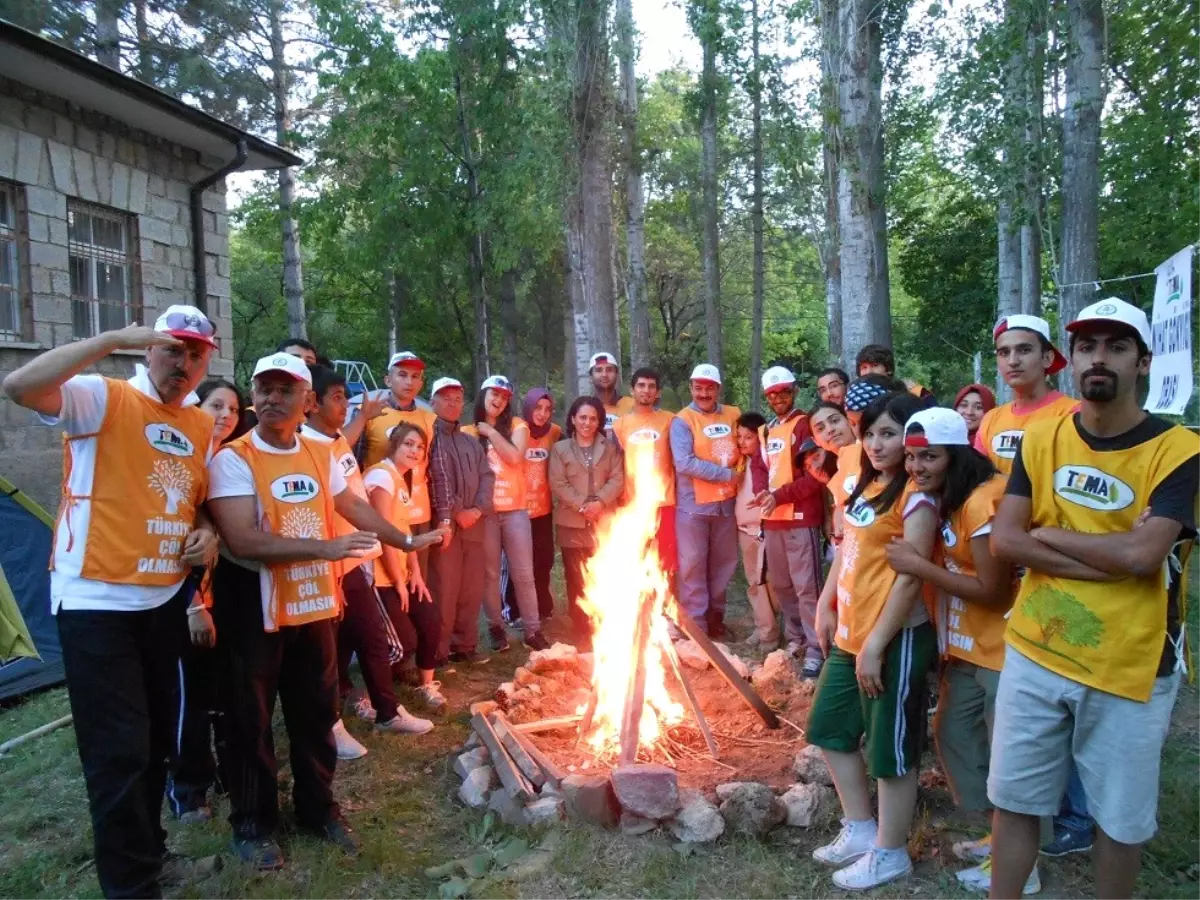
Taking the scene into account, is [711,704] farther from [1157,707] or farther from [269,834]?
[1157,707]

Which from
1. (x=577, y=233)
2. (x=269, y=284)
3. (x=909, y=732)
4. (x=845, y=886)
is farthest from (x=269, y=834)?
(x=269, y=284)

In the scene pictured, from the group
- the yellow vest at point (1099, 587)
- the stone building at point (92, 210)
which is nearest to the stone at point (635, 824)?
the yellow vest at point (1099, 587)

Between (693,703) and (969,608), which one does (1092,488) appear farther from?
(693,703)

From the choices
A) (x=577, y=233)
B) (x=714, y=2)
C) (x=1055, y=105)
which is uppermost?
(x=714, y=2)

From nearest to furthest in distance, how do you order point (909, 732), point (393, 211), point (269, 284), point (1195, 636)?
point (909, 732) → point (1195, 636) → point (393, 211) → point (269, 284)

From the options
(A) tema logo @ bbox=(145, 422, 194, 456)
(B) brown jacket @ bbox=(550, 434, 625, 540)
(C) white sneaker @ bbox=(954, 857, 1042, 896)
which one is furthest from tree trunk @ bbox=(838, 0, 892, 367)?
(A) tema logo @ bbox=(145, 422, 194, 456)

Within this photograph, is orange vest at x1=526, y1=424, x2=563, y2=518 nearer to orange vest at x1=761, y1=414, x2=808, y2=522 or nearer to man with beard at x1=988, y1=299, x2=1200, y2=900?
orange vest at x1=761, y1=414, x2=808, y2=522

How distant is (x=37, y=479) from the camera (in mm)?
8836

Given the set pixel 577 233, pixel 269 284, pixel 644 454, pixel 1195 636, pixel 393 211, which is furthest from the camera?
pixel 269 284

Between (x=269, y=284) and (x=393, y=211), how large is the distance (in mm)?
14272

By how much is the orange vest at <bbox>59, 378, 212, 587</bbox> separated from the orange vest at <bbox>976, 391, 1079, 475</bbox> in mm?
3724

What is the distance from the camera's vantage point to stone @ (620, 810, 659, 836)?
3.96 metres

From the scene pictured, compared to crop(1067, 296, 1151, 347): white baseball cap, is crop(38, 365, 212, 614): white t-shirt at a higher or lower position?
lower

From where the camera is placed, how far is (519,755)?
459 centimetres
